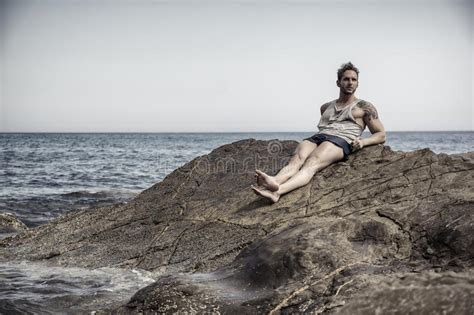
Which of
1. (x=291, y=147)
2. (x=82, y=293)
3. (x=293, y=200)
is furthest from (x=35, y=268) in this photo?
(x=291, y=147)

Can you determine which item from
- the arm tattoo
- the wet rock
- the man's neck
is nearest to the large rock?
the arm tattoo

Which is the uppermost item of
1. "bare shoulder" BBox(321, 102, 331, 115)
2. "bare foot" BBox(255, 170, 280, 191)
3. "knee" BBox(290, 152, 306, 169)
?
"bare shoulder" BBox(321, 102, 331, 115)

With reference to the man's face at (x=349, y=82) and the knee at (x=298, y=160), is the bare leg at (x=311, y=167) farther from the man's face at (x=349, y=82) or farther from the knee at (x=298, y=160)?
the man's face at (x=349, y=82)

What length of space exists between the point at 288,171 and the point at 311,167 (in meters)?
0.29

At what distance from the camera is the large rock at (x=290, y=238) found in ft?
12.6

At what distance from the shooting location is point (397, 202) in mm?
5863

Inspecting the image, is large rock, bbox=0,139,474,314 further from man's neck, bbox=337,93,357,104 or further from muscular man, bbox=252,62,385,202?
man's neck, bbox=337,93,357,104

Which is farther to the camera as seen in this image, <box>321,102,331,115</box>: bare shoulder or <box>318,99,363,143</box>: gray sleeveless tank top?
<box>321,102,331,115</box>: bare shoulder

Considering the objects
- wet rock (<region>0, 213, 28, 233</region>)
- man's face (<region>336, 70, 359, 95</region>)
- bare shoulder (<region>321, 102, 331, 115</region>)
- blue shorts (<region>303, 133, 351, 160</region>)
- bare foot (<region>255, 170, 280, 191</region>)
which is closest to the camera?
bare foot (<region>255, 170, 280, 191</region>)

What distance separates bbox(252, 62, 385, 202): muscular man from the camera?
6.95 m

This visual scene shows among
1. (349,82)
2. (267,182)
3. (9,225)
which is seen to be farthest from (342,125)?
(9,225)

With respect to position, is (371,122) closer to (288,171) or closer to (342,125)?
(342,125)

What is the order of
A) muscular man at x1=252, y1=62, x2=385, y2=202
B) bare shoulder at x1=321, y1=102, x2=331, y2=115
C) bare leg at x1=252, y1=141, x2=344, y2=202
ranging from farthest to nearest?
bare shoulder at x1=321, y1=102, x2=331, y2=115 < muscular man at x1=252, y1=62, x2=385, y2=202 < bare leg at x1=252, y1=141, x2=344, y2=202

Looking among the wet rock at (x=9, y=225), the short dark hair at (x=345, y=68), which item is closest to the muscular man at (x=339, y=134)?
the short dark hair at (x=345, y=68)
